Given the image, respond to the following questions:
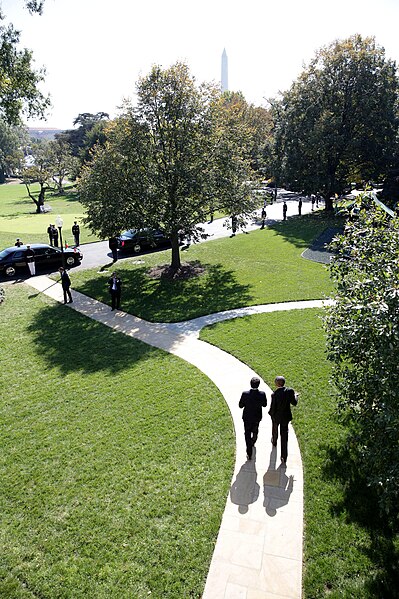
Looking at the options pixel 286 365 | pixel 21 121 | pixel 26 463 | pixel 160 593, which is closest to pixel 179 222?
pixel 21 121

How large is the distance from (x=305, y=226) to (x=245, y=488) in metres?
25.7

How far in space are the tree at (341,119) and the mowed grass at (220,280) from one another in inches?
313

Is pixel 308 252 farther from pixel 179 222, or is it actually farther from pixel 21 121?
pixel 21 121

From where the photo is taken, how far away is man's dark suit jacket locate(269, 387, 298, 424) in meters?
7.10

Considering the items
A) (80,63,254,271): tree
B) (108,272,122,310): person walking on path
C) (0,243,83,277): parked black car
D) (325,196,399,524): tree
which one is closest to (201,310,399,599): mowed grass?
(325,196,399,524): tree

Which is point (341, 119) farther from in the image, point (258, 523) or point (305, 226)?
point (258, 523)

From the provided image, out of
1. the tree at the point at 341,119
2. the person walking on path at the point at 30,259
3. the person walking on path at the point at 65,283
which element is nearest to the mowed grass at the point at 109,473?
the person walking on path at the point at 65,283

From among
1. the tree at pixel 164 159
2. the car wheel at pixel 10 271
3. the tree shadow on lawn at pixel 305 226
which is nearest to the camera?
the tree at pixel 164 159

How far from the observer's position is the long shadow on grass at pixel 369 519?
16.8 feet

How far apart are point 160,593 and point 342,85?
33.7 metres

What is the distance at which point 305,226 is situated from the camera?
1177 inches

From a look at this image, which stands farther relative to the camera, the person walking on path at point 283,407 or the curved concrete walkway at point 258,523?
the person walking on path at point 283,407

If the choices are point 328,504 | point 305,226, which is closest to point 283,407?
point 328,504

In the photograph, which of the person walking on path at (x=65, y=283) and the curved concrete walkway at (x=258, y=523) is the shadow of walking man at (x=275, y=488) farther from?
the person walking on path at (x=65, y=283)
